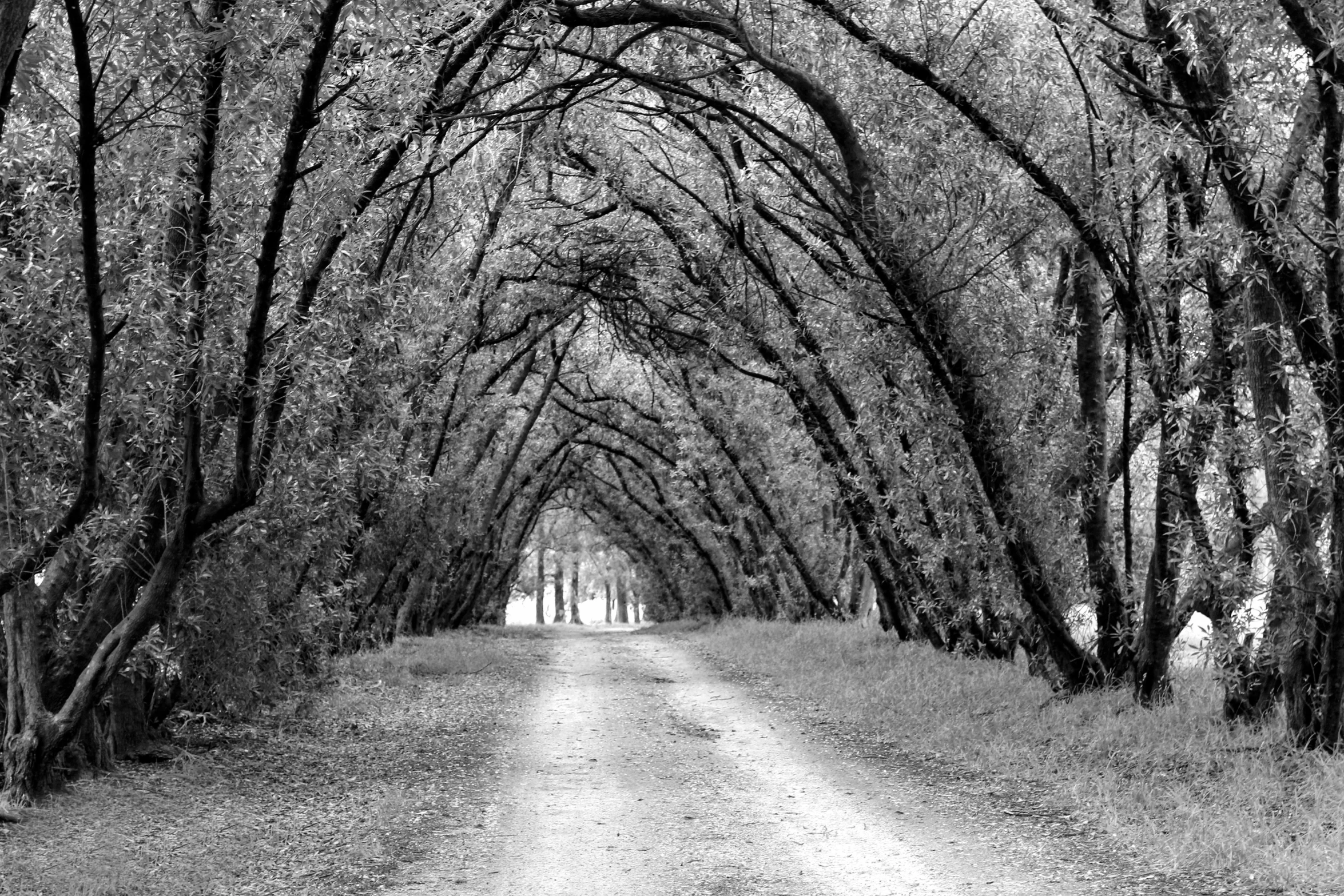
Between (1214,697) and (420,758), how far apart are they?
626 cm

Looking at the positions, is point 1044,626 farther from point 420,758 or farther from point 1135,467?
point 420,758

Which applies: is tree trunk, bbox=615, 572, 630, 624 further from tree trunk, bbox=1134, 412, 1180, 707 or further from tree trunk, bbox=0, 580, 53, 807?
tree trunk, bbox=0, 580, 53, 807

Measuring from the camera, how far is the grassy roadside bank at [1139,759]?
18.6 ft

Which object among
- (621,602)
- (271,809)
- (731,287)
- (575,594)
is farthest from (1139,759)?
(621,602)

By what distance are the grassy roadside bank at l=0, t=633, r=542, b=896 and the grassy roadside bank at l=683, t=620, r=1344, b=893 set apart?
3561mm

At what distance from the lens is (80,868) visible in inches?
219

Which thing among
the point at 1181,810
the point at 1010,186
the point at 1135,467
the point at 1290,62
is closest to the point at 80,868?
the point at 1181,810

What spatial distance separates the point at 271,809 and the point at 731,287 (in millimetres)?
7997

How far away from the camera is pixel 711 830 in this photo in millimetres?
6715

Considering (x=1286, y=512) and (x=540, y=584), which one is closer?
(x=1286, y=512)

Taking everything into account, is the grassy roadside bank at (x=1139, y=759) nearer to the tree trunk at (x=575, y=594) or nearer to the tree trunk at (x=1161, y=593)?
the tree trunk at (x=1161, y=593)

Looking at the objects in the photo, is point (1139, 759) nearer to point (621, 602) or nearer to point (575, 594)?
point (575, 594)

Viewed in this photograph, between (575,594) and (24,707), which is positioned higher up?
(575,594)

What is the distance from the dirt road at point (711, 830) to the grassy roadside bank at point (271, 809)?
371 mm
